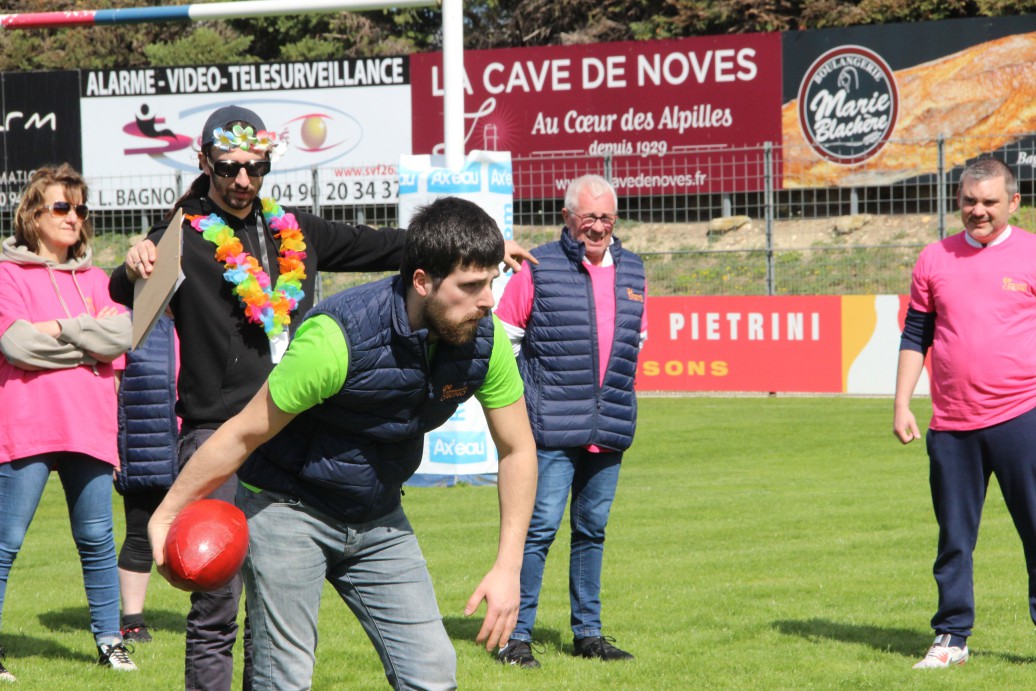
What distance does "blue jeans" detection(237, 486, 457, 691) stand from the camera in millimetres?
3938

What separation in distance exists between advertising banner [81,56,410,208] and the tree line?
13.4 ft

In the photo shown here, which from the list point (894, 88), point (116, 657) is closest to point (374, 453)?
point (116, 657)

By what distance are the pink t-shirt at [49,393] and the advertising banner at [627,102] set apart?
59.0 ft

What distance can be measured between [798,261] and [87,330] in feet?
50.5

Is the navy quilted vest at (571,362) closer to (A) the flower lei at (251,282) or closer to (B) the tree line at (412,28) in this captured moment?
(A) the flower lei at (251,282)

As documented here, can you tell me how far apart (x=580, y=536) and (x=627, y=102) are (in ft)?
65.4

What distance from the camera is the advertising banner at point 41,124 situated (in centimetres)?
2836

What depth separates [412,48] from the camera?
36062 millimetres

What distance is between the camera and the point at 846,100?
2417cm

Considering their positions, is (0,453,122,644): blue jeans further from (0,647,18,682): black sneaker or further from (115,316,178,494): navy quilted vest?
(115,316,178,494): navy quilted vest

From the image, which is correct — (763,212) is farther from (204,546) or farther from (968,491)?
(204,546)

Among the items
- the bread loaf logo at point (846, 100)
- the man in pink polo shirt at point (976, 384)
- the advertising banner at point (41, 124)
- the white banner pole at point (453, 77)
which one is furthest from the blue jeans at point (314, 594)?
the advertising banner at point (41, 124)

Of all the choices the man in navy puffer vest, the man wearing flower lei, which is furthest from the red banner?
the man in navy puffer vest

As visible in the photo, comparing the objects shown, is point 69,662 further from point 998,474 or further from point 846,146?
point 846,146
